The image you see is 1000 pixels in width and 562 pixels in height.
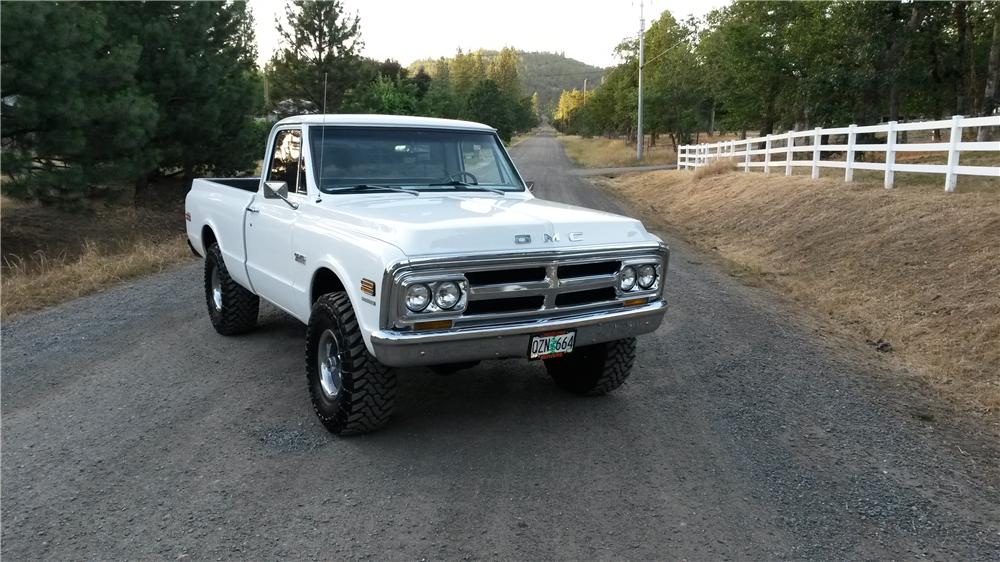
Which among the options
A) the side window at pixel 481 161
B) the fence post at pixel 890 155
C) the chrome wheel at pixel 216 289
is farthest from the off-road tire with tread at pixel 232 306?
the fence post at pixel 890 155

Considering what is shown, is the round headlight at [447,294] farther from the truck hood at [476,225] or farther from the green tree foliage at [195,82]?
the green tree foliage at [195,82]

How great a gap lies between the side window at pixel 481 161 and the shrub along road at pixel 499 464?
1.50 m

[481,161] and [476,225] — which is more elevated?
[481,161]

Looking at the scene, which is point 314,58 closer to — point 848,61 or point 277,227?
point 848,61

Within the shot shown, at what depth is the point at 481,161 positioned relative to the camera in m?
5.81

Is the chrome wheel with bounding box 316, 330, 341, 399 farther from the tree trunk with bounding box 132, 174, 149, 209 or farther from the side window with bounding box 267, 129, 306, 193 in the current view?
the tree trunk with bounding box 132, 174, 149, 209

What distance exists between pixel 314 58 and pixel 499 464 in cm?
3507

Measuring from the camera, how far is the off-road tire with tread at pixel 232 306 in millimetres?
6599

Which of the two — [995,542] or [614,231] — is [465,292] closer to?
[614,231]

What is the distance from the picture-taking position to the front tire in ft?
13.6

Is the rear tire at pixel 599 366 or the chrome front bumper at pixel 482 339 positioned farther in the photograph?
the rear tire at pixel 599 366

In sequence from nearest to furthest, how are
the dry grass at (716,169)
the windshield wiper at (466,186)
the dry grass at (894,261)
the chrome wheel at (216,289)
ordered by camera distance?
1. the windshield wiper at (466,186)
2. the dry grass at (894,261)
3. the chrome wheel at (216,289)
4. the dry grass at (716,169)

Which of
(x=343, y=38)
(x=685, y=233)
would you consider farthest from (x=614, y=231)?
(x=343, y=38)

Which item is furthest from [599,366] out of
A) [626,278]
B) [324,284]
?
[324,284]
